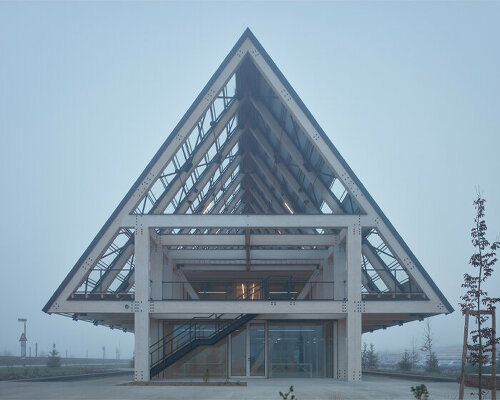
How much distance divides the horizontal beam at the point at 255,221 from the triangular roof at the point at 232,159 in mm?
468

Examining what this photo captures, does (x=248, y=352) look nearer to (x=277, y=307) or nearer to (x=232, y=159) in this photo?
(x=277, y=307)

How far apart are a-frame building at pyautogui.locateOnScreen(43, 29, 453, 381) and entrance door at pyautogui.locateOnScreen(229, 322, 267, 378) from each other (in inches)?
2.2

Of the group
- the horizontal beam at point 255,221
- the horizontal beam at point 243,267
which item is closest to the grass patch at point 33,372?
the horizontal beam at point 243,267

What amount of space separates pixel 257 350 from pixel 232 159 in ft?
39.8

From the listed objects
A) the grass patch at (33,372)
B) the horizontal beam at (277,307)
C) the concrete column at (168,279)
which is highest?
the concrete column at (168,279)

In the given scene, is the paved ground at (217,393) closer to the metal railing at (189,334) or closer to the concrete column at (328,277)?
the metal railing at (189,334)

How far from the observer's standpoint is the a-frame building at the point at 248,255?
2736 cm

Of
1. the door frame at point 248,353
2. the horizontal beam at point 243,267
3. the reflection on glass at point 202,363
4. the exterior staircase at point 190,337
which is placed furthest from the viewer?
the horizontal beam at point 243,267

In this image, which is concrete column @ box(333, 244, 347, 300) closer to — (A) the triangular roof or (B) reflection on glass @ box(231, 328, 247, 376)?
(A) the triangular roof

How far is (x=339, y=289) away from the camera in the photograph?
3062 centimetres

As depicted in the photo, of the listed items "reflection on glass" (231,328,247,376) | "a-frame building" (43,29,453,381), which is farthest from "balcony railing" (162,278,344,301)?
"reflection on glass" (231,328,247,376)

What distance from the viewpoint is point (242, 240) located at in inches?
1227

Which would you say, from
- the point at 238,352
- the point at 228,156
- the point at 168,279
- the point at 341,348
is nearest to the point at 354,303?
the point at 341,348

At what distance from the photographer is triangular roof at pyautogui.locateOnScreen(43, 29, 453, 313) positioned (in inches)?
1078
